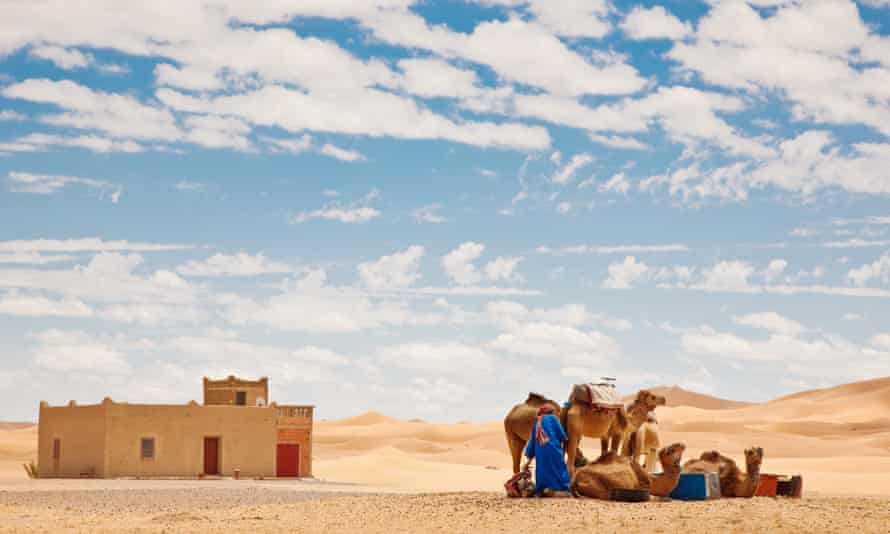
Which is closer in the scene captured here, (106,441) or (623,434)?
(623,434)

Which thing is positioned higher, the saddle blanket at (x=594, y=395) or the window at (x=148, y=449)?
the saddle blanket at (x=594, y=395)

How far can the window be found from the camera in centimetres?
5516

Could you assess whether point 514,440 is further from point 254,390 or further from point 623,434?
point 254,390

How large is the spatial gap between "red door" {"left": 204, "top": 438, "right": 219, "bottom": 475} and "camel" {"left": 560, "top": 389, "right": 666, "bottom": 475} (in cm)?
3367

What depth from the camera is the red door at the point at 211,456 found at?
5581 cm

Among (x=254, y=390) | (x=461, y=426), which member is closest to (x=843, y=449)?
(x=254, y=390)

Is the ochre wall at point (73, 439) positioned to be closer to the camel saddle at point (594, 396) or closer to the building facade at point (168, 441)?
the building facade at point (168, 441)

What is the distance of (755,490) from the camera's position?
913 inches

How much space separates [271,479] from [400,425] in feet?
277

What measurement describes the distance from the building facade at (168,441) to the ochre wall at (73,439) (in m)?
0.04

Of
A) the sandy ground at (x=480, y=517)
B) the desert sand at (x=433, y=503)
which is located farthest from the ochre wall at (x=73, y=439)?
the sandy ground at (x=480, y=517)

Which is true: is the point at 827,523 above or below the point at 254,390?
below

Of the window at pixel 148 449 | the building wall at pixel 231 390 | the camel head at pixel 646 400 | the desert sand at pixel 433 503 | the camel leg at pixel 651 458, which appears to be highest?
the building wall at pixel 231 390

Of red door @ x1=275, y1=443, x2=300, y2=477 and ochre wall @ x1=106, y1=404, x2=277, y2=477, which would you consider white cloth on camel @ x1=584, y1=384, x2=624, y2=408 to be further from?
red door @ x1=275, y1=443, x2=300, y2=477
